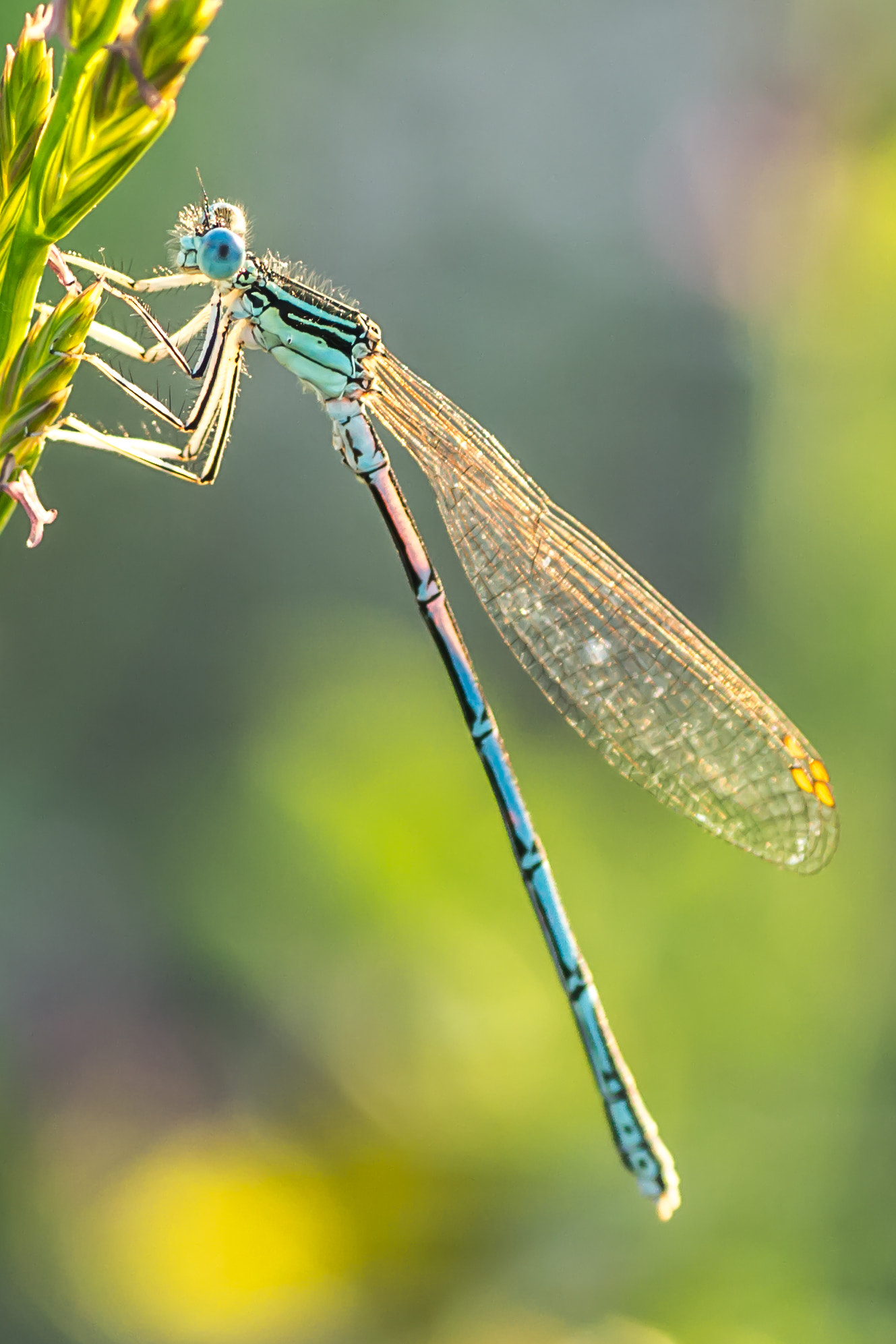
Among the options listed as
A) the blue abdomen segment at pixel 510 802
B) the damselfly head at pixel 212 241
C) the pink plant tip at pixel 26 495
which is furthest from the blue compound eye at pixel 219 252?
the pink plant tip at pixel 26 495

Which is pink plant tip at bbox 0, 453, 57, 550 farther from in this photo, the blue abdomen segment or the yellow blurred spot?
the yellow blurred spot

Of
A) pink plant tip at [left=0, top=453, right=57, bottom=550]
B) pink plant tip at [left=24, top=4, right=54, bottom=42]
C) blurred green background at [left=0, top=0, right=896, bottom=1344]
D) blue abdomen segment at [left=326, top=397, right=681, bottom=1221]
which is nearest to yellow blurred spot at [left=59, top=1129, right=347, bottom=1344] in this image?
blurred green background at [left=0, top=0, right=896, bottom=1344]

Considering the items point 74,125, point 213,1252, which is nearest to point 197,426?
point 74,125

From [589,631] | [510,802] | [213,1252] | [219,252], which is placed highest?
[219,252]

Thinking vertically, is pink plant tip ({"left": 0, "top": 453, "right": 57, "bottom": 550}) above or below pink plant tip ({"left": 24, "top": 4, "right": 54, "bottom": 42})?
below

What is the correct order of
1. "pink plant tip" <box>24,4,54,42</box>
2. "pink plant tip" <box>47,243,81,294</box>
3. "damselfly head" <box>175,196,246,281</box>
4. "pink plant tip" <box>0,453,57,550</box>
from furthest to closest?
1. "damselfly head" <box>175,196,246,281</box>
2. "pink plant tip" <box>47,243,81,294</box>
3. "pink plant tip" <box>0,453,57,550</box>
4. "pink plant tip" <box>24,4,54,42</box>

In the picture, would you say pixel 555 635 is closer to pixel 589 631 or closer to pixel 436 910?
pixel 589 631
